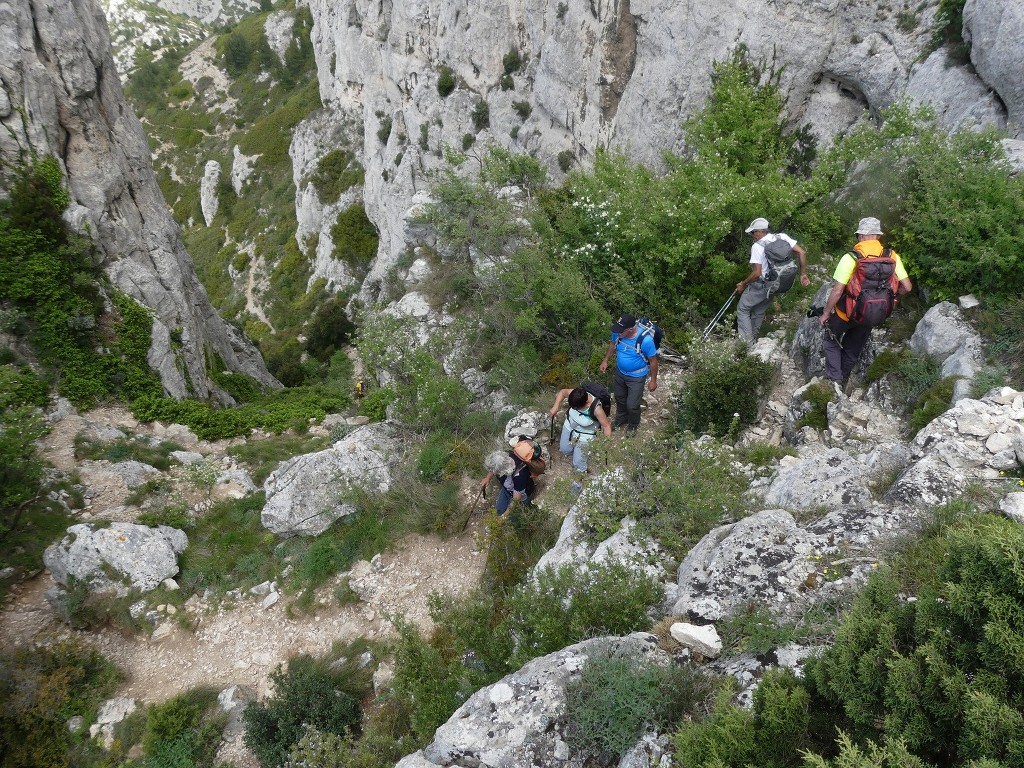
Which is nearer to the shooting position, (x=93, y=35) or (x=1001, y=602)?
(x=1001, y=602)

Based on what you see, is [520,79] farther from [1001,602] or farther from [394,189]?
[1001,602]

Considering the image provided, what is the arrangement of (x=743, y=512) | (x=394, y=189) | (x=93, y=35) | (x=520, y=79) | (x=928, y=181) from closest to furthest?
(x=743, y=512) < (x=928, y=181) < (x=93, y=35) < (x=520, y=79) < (x=394, y=189)

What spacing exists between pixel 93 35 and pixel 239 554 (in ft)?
56.1

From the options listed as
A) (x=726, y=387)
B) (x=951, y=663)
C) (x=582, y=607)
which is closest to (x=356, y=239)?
(x=726, y=387)

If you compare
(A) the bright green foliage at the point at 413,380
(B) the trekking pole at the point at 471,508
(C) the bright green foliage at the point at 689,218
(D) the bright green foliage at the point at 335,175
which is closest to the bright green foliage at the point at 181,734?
A: (B) the trekking pole at the point at 471,508

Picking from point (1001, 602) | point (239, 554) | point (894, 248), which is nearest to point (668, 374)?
point (894, 248)

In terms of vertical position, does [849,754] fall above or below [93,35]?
below

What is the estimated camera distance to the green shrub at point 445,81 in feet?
88.0

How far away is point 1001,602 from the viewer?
2357mm

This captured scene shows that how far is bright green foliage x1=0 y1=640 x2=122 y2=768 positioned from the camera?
713cm

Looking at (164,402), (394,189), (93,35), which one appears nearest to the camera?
(164,402)

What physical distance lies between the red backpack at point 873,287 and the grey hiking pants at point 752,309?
69.9 inches

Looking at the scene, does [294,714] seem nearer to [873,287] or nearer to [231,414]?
[873,287]

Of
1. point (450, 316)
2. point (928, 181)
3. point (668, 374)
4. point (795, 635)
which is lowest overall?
point (795, 635)
